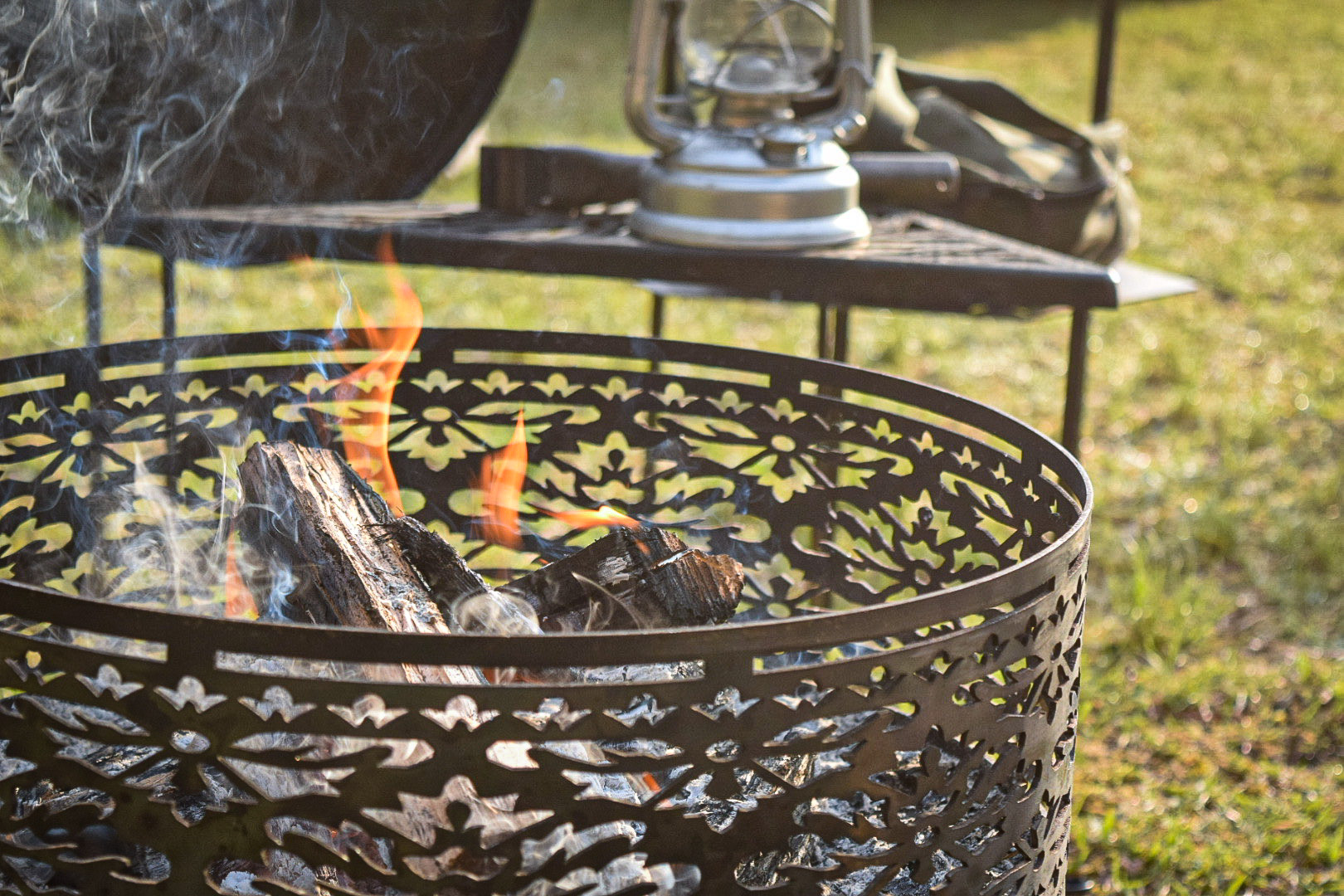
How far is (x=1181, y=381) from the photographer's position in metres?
4.36

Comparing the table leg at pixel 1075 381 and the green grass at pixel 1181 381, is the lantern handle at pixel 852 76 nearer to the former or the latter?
the table leg at pixel 1075 381

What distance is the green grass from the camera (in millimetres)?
2340

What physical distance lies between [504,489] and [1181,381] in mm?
3131


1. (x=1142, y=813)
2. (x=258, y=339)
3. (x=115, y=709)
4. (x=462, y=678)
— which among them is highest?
(x=258, y=339)

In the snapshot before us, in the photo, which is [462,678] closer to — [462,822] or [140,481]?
[462,822]

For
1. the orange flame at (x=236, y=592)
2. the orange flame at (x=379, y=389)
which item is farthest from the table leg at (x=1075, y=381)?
the orange flame at (x=236, y=592)

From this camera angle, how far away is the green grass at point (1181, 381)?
2340 millimetres

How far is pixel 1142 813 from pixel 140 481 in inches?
65.7

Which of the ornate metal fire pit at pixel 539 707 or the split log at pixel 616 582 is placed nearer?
the ornate metal fire pit at pixel 539 707

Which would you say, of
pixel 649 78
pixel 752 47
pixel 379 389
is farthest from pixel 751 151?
pixel 379 389

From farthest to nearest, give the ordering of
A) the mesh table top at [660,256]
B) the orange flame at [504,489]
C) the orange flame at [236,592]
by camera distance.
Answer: the mesh table top at [660,256] < the orange flame at [504,489] < the orange flame at [236,592]

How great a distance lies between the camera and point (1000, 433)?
1575mm

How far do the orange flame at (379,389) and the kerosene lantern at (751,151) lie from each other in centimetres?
49

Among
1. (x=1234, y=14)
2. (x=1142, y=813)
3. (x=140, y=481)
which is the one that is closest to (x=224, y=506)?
(x=140, y=481)
